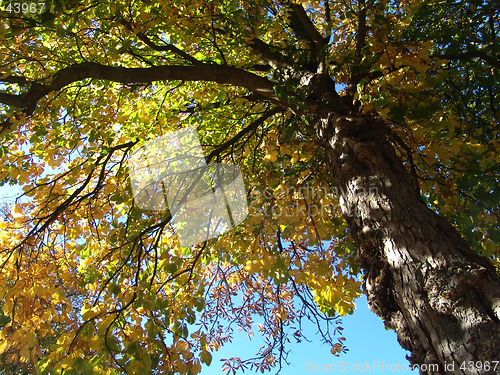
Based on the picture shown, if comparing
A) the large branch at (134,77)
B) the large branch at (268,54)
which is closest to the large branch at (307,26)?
the large branch at (268,54)

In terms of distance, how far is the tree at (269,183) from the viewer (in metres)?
1.71

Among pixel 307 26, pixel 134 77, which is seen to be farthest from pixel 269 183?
pixel 307 26

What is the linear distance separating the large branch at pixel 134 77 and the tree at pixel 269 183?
0.01 m

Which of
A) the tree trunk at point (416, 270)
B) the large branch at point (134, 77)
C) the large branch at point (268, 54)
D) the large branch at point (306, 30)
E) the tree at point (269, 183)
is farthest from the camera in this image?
the large branch at point (268, 54)

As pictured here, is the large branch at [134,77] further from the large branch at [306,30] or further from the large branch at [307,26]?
the large branch at [307,26]

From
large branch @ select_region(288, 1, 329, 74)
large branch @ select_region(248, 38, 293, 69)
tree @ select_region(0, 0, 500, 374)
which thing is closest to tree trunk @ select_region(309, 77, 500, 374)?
tree @ select_region(0, 0, 500, 374)

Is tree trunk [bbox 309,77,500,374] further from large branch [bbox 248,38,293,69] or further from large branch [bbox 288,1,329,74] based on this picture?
large branch [bbox 248,38,293,69]

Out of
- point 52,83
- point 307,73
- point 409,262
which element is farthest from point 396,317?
point 52,83

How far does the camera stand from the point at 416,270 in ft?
5.23

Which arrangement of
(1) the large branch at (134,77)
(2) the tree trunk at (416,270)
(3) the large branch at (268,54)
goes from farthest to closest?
1. (3) the large branch at (268,54)
2. (1) the large branch at (134,77)
3. (2) the tree trunk at (416,270)

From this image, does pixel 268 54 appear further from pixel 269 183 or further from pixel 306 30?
pixel 269 183

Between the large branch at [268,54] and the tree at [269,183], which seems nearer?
the tree at [269,183]

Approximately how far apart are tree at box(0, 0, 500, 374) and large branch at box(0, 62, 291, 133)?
0.01 metres

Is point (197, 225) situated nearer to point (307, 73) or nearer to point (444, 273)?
point (307, 73)
